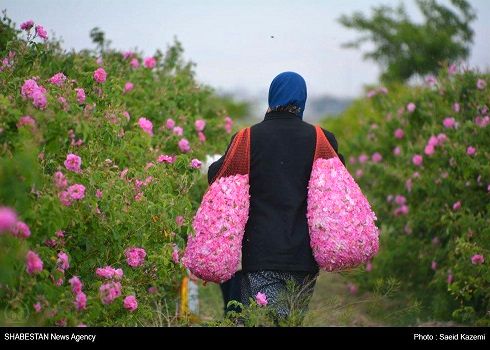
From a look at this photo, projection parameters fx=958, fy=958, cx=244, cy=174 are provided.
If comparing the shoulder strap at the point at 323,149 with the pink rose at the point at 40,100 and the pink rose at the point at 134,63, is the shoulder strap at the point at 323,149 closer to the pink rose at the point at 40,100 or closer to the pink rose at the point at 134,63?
the pink rose at the point at 40,100

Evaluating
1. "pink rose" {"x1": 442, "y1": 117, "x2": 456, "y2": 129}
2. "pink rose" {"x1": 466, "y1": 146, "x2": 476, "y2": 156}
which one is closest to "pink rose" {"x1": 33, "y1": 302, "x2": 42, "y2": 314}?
"pink rose" {"x1": 466, "y1": 146, "x2": 476, "y2": 156}

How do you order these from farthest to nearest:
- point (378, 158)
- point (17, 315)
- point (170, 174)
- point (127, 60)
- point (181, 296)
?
point (378, 158), point (127, 60), point (181, 296), point (170, 174), point (17, 315)

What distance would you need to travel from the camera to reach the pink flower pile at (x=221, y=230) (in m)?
4.76

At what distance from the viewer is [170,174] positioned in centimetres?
530

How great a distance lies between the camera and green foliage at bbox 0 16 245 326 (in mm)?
3824

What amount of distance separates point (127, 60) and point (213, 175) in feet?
11.3

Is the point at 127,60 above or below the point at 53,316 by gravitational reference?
above

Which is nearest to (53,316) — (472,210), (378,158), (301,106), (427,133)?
(301,106)

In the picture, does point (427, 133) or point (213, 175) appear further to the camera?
point (427, 133)

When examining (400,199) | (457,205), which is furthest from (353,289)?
(457,205)

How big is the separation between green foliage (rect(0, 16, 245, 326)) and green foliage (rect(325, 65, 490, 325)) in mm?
2177
